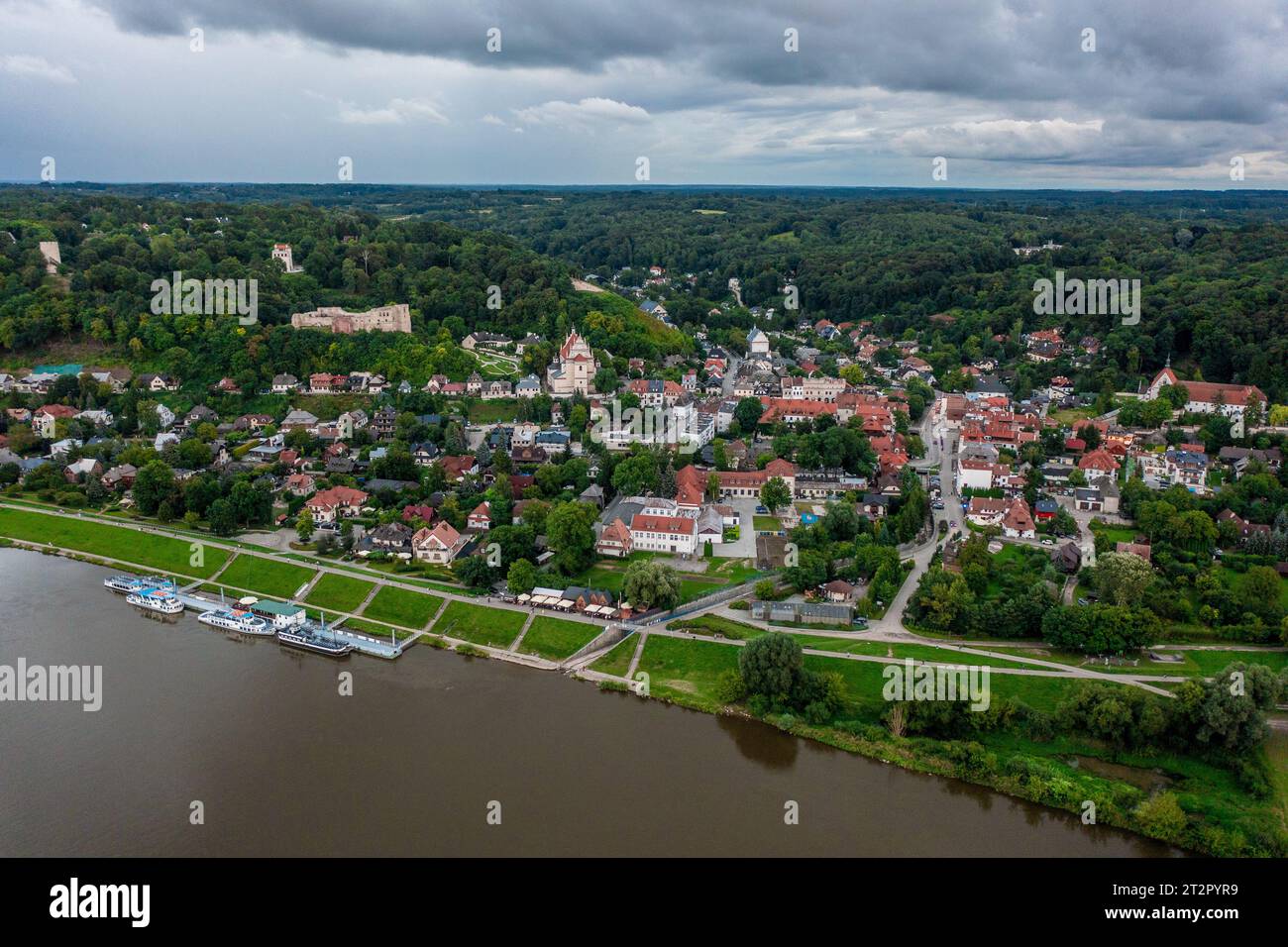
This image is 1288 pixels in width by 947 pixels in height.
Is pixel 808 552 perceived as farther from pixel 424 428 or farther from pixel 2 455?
pixel 2 455

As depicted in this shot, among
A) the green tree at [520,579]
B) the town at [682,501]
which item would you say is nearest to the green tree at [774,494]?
the town at [682,501]

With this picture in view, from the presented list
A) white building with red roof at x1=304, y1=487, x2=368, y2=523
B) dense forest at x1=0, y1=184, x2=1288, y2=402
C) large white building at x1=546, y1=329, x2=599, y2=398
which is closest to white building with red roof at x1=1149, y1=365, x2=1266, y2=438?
dense forest at x1=0, y1=184, x2=1288, y2=402

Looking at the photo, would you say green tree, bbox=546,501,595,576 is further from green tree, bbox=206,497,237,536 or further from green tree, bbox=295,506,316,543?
green tree, bbox=206,497,237,536

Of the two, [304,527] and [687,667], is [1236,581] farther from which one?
[304,527]

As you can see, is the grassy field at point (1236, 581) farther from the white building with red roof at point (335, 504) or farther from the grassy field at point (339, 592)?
the white building with red roof at point (335, 504)

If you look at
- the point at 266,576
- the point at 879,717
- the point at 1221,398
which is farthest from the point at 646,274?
the point at 879,717

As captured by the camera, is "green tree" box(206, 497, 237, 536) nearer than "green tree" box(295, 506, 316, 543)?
No
